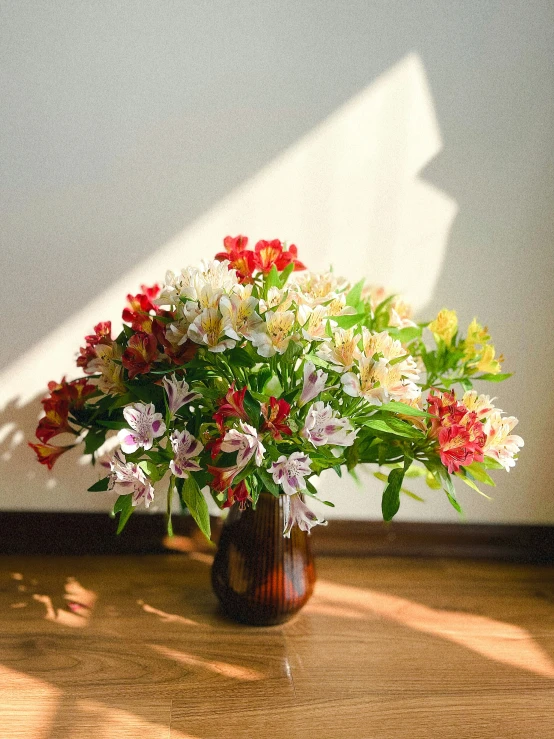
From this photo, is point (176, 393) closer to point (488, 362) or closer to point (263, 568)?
point (263, 568)

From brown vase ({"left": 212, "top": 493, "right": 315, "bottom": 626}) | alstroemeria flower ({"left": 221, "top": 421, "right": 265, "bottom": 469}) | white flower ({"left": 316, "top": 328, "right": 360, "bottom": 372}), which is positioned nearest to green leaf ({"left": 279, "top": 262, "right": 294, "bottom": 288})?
white flower ({"left": 316, "top": 328, "right": 360, "bottom": 372})

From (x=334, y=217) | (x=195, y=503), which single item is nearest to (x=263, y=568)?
(x=195, y=503)

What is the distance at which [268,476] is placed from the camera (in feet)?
2.66

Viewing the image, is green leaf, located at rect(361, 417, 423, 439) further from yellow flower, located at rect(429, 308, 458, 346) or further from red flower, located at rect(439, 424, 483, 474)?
yellow flower, located at rect(429, 308, 458, 346)

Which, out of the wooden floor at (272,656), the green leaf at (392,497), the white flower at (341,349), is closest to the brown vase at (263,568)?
the wooden floor at (272,656)

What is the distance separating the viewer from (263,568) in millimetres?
1007

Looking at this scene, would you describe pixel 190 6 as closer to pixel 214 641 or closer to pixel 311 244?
pixel 311 244

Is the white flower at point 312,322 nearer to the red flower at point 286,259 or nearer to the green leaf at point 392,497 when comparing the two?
the red flower at point 286,259

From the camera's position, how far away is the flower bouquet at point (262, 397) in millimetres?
795

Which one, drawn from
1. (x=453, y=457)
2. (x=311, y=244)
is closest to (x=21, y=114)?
(x=311, y=244)

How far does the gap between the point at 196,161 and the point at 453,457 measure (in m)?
0.69

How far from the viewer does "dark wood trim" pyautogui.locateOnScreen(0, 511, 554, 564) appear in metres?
1.26

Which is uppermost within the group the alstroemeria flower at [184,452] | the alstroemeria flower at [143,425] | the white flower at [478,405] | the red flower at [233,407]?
the white flower at [478,405]

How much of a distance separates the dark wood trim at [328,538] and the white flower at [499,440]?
485 mm
